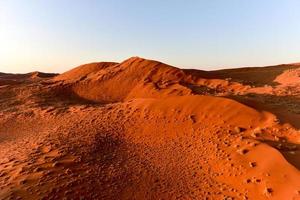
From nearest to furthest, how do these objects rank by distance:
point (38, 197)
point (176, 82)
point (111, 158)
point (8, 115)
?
point (38, 197)
point (111, 158)
point (8, 115)
point (176, 82)

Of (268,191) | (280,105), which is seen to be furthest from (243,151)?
(280,105)

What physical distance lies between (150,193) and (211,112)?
3477 millimetres

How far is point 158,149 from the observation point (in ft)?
26.4

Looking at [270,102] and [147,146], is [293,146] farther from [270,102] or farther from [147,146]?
[270,102]

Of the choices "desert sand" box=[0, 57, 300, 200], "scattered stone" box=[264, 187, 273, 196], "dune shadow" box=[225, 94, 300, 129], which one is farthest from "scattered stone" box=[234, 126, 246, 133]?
"scattered stone" box=[264, 187, 273, 196]

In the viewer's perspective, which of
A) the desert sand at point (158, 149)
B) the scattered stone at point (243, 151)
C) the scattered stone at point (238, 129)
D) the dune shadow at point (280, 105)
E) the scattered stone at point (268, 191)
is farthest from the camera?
the dune shadow at point (280, 105)

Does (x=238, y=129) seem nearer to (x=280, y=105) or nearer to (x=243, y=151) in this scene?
(x=243, y=151)

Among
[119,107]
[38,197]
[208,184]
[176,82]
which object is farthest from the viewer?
[176,82]

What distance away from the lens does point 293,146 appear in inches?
273

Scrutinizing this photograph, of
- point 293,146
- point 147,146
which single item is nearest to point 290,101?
point 293,146

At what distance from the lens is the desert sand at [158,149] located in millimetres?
A: 6219

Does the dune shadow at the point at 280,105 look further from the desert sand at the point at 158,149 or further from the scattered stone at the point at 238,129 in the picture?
the scattered stone at the point at 238,129

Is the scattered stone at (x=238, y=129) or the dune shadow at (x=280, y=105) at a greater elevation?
the dune shadow at (x=280, y=105)

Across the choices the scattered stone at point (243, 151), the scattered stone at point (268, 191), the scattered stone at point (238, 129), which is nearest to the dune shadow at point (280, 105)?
the scattered stone at point (238, 129)
